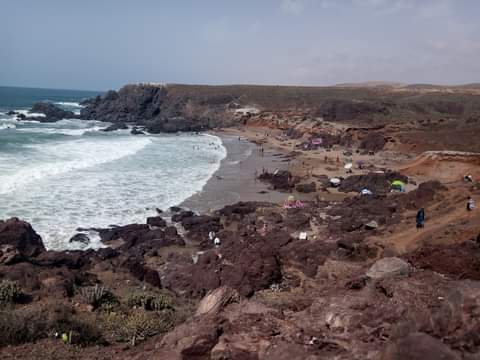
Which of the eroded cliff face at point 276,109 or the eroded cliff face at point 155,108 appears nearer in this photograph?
the eroded cliff face at point 276,109

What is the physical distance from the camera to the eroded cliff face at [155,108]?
248 ft

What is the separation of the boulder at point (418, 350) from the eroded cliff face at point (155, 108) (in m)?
67.5

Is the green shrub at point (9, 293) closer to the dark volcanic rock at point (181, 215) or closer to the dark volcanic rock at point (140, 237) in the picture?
the dark volcanic rock at point (140, 237)

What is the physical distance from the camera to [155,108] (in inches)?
3297

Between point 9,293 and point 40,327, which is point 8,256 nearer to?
point 9,293

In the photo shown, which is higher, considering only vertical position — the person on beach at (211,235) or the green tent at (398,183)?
the green tent at (398,183)

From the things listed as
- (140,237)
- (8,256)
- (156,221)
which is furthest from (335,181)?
(8,256)

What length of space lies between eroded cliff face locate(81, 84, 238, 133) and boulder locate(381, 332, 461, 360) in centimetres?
6754

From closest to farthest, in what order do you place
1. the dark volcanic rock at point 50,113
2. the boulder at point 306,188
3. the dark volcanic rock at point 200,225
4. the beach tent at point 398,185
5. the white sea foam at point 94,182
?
the dark volcanic rock at point 200,225
the white sea foam at point 94,182
the beach tent at point 398,185
the boulder at point 306,188
the dark volcanic rock at point 50,113

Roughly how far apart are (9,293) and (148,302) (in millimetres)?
2467

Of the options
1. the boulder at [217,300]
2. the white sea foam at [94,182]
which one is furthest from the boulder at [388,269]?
the white sea foam at [94,182]

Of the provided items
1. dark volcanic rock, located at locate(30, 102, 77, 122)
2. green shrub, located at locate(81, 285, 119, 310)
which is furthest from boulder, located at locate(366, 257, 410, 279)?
dark volcanic rock, located at locate(30, 102, 77, 122)

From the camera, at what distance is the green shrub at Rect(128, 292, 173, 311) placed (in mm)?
7840

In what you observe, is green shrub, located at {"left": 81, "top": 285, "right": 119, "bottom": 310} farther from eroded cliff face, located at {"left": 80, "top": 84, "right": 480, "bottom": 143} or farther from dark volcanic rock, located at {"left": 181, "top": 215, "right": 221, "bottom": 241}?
eroded cliff face, located at {"left": 80, "top": 84, "right": 480, "bottom": 143}
